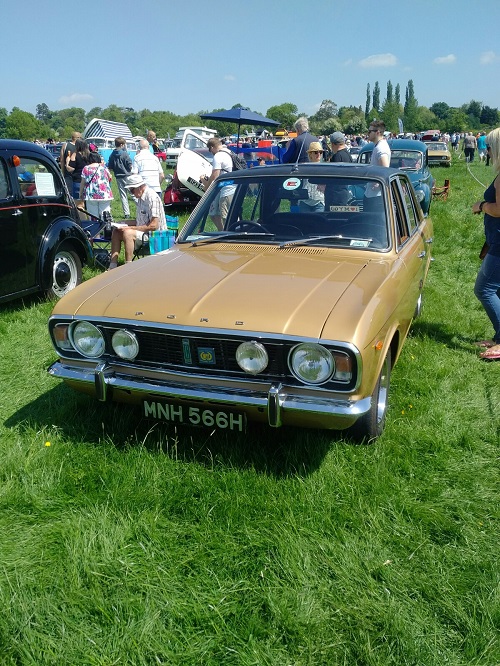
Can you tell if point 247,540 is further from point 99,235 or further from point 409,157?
point 409,157

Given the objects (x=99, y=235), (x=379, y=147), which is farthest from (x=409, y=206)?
(x=99, y=235)

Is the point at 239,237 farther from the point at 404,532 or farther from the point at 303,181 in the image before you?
the point at 404,532

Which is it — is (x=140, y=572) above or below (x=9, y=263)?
below

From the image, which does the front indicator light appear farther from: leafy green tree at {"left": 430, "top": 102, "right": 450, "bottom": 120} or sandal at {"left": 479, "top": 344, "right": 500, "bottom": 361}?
leafy green tree at {"left": 430, "top": 102, "right": 450, "bottom": 120}

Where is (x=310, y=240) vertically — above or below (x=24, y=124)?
below

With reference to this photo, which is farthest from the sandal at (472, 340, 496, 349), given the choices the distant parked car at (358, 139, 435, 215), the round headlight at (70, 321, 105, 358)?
the distant parked car at (358, 139, 435, 215)

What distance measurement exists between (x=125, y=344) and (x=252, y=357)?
0.77 metres

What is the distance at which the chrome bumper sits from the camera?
9.46ft

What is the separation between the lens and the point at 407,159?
562 inches

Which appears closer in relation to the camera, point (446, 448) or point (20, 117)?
point (446, 448)

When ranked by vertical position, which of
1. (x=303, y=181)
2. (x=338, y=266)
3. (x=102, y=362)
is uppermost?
(x=303, y=181)

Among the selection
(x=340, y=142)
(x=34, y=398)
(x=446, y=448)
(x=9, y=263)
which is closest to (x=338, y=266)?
(x=446, y=448)

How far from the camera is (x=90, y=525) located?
281 cm

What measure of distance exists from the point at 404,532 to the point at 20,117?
4925 inches
